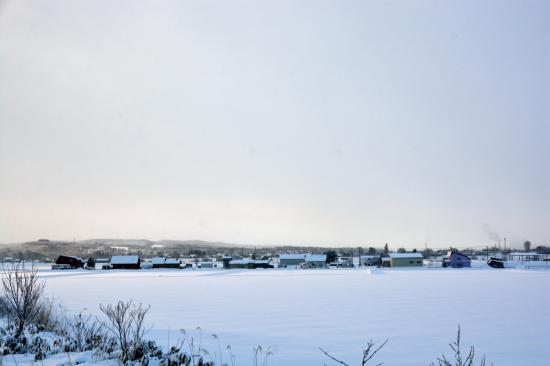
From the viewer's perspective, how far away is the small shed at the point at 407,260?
81750 millimetres

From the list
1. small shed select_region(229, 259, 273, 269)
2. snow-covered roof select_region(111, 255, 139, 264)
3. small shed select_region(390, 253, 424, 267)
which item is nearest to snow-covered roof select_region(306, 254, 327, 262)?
small shed select_region(229, 259, 273, 269)

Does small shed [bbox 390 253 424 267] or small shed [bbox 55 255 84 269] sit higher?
small shed [bbox 390 253 424 267]

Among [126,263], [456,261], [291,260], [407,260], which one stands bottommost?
[126,263]

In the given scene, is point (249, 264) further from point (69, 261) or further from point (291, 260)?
point (69, 261)

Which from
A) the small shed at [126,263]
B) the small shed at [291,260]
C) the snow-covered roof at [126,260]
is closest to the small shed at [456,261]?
the small shed at [291,260]

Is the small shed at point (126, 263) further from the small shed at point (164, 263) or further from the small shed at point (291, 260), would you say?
the small shed at point (291, 260)

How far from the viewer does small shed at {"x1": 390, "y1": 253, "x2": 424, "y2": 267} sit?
8175 cm

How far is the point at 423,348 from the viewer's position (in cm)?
1196

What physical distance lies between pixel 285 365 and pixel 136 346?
4124 mm

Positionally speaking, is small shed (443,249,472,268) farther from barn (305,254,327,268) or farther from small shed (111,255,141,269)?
small shed (111,255,141,269)

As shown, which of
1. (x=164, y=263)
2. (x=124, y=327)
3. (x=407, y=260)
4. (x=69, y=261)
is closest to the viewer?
(x=124, y=327)

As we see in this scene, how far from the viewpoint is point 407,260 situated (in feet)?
271

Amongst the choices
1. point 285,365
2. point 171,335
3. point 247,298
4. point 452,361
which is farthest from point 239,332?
point 247,298

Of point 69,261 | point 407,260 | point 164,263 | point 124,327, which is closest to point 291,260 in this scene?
point 407,260
